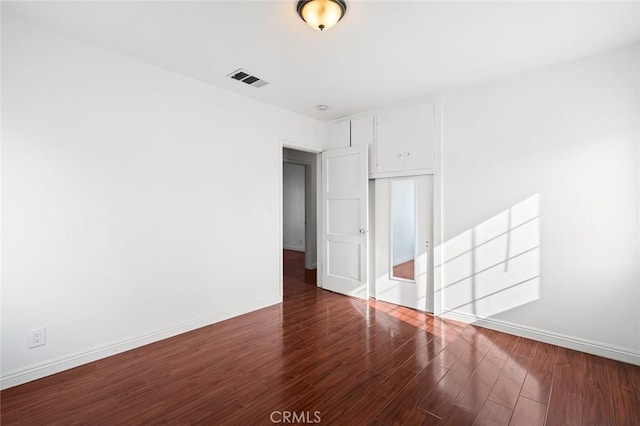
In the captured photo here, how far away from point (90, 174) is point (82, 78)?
2.68 ft

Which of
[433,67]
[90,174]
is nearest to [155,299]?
[90,174]

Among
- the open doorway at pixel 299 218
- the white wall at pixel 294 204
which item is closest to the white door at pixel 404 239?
the open doorway at pixel 299 218

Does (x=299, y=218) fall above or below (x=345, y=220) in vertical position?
below

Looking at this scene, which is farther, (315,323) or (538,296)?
(315,323)

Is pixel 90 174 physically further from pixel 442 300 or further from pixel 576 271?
pixel 576 271

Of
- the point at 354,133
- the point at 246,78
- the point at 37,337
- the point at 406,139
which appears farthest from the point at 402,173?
the point at 37,337

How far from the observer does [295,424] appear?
1831 millimetres

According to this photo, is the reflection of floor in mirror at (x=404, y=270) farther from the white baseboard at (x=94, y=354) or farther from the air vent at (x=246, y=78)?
the air vent at (x=246, y=78)

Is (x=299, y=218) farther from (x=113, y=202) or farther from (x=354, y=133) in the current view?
(x=113, y=202)

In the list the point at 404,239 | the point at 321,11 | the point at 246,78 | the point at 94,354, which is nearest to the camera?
the point at 321,11

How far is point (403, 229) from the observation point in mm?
4059

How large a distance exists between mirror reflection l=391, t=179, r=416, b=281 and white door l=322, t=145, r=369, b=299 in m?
0.39

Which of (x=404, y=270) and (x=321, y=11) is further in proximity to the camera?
(x=404, y=270)

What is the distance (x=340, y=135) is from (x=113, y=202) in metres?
3.16
